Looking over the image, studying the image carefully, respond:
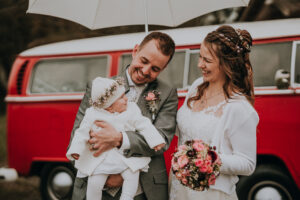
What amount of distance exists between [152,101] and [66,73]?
142 inches

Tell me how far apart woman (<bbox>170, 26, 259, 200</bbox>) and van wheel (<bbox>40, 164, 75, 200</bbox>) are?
343 centimetres

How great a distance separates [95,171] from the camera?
236 cm

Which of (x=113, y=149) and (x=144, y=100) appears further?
(x=144, y=100)

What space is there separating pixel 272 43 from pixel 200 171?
2.97 metres

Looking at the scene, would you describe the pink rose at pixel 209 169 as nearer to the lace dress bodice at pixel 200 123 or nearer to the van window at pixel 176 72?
the lace dress bodice at pixel 200 123

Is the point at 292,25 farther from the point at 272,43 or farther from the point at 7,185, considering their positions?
the point at 7,185

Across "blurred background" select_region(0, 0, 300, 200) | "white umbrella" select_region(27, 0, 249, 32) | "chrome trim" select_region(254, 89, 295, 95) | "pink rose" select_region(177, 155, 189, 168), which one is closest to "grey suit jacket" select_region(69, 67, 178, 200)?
"pink rose" select_region(177, 155, 189, 168)

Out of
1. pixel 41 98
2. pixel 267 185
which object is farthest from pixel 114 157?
pixel 41 98

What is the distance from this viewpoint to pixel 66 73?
5.76 metres

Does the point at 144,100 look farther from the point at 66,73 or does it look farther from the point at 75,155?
the point at 66,73

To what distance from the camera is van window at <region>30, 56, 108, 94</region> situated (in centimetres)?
557

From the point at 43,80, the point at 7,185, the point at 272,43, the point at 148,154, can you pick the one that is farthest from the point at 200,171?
the point at 7,185

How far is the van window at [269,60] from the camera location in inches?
176

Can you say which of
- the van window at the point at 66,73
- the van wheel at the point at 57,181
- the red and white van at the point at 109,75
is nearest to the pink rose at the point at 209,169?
the red and white van at the point at 109,75
